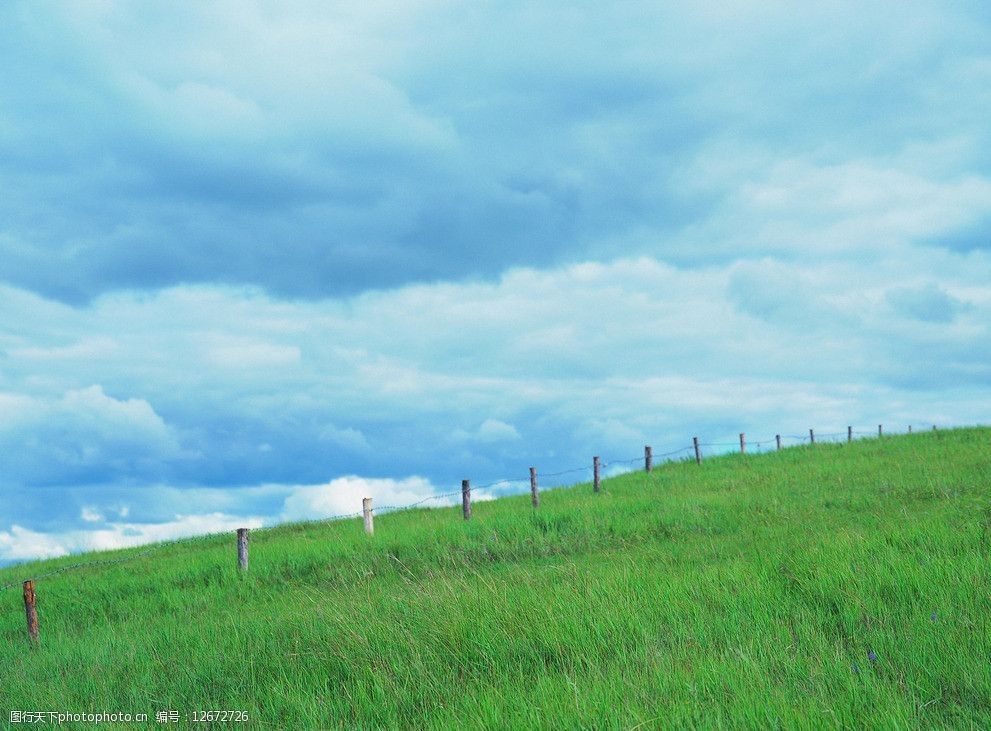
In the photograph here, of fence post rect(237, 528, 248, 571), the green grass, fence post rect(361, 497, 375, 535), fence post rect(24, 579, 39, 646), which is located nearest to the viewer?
the green grass

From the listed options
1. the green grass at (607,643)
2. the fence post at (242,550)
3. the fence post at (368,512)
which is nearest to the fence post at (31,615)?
the green grass at (607,643)

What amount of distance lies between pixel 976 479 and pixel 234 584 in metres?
16.7

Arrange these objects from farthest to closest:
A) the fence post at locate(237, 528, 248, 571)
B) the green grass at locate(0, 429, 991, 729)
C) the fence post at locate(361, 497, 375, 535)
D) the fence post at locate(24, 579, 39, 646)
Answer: the fence post at locate(361, 497, 375, 535)
the fence post at locate(237, 528, 248, 571)
the fence post at locate(24, 579, 39, 646)
the green grass at locate(0, 429, 991, 729)

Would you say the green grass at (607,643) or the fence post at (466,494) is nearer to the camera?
the green grass at (607,643)

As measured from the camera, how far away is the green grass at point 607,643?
191 inches

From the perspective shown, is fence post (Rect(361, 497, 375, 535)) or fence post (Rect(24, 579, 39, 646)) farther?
fence post (Rect(361, 497, 375, 535))

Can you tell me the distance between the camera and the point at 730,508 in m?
15.8

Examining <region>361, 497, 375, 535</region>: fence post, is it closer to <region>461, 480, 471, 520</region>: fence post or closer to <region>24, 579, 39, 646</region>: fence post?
<region>461, 480, 471, 520</region>: fence post

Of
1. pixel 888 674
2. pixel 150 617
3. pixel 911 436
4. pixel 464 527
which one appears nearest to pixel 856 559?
pixel 888 674

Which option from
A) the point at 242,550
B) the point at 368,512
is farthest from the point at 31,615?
the point at 368,512

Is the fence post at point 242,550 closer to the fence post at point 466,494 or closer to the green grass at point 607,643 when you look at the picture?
the green grass at point 607,643

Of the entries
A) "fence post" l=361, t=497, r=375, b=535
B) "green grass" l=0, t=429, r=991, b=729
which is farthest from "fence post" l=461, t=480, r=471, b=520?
"green grass" l=0, t=429, r=991, b=729

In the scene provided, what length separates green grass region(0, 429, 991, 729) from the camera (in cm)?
485

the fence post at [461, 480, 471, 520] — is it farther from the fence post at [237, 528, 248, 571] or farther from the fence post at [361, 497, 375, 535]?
the fence post at [237, 528, 248, 571]
